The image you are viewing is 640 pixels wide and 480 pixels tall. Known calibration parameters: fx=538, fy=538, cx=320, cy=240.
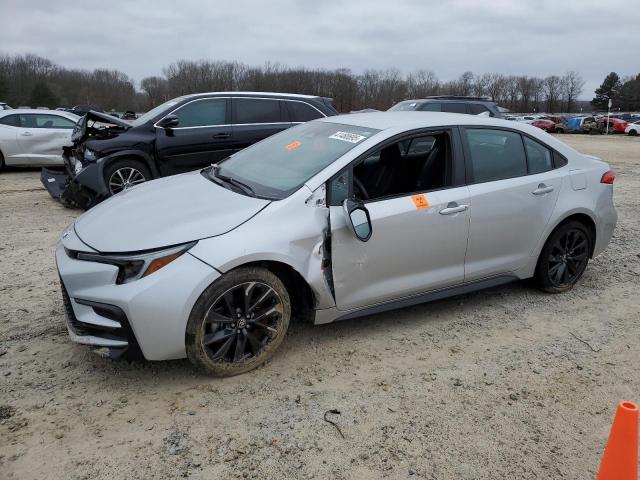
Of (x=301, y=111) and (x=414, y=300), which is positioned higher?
(x=301, y=111)

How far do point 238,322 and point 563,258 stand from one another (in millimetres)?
3019

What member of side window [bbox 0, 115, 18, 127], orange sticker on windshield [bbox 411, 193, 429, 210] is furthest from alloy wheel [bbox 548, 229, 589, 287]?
side window [bbox 0, 115, 18, 127]

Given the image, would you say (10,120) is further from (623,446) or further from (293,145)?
(623,446)

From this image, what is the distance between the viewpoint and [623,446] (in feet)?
6.70

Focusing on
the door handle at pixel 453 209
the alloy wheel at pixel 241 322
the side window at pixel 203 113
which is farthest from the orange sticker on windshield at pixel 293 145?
the side window at pixel 203 113

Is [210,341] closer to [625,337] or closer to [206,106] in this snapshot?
[625,337]

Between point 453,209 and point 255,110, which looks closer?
point 453,209

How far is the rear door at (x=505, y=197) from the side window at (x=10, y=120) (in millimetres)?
10188

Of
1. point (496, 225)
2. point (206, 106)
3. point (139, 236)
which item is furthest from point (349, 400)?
point (206, 106)

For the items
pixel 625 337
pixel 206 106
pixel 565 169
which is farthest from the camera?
pixel 206 106

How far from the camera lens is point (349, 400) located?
3.12 meters

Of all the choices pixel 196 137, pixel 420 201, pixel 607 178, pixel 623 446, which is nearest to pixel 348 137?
pixel 420 201

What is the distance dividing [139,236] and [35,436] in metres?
1.17

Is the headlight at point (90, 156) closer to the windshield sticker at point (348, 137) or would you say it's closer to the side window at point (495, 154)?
the windshield sticker at point (348, 137)
